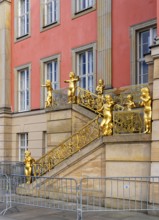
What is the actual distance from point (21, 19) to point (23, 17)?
0.71 feet

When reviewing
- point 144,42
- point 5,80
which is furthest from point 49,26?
point 144,42

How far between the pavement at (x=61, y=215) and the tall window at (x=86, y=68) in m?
9.43

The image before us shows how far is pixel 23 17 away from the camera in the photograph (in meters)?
24.7

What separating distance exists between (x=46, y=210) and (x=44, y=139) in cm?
1029

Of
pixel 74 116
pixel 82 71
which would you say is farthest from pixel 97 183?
pixel 82 71

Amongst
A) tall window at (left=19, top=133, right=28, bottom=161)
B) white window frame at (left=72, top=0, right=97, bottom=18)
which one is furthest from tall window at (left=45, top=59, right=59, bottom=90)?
tall window at (left=19, top=133, right=28, bottom=161)

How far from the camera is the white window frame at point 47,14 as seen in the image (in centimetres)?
2186

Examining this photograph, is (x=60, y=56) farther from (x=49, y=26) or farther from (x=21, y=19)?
(x=21, y=19)

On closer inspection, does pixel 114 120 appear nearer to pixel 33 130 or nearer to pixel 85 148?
pixel 85 148

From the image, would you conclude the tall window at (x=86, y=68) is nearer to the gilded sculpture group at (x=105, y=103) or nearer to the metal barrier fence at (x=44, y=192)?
the gilded sculpture group at (x=105, y=103)

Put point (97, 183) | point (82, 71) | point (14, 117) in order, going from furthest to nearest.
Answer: point (14, 117)
point (82, 71)
point (97, 183)

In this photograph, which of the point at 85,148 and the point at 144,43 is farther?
the point at 144,43

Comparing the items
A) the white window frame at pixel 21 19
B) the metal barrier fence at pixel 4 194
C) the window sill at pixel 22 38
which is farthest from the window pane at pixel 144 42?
the white window frame at pixel 21 19

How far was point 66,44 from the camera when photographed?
20859mm
